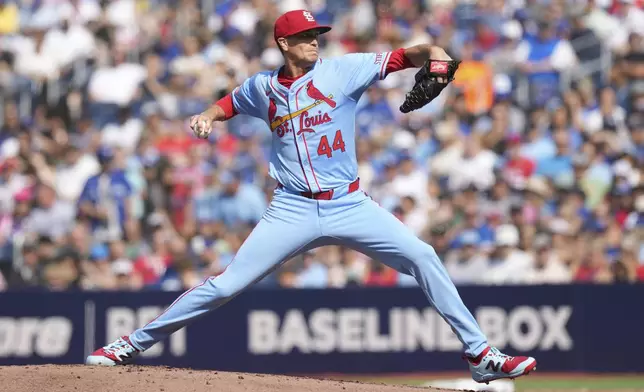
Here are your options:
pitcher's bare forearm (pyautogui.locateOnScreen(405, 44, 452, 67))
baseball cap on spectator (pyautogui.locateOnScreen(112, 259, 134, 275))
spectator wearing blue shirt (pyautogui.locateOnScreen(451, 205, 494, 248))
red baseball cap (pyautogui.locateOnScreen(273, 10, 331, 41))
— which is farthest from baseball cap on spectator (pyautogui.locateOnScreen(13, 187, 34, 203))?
pitcher's bare forearm (pyautogui.locateOnScreen(405, 44, 452, 67))

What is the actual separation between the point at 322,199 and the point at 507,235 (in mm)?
6742

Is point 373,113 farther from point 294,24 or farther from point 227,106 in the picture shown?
point 294,24

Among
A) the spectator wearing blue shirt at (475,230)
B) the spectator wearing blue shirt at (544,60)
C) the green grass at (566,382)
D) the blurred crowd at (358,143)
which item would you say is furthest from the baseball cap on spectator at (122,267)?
the spectator wearing blue shirt at (544,60)

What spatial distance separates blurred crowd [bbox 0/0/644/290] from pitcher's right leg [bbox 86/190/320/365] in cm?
600

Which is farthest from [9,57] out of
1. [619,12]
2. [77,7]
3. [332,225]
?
[332,225]

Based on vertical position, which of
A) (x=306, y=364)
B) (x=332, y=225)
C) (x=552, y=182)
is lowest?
(x=306, y=364)

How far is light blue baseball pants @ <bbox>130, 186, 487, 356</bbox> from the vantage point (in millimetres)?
7309

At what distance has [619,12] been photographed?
17.0 meters

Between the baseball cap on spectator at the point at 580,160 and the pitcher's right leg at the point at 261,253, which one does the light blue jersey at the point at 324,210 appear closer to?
the pitcher's right leg at the point at 261,253

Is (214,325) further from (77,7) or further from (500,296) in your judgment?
(77,7)

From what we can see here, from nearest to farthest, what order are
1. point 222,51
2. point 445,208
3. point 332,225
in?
point 332,225 → point 445,208 → point 222,51

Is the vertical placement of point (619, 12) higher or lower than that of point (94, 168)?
higher

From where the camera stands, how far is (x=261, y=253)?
7.31m

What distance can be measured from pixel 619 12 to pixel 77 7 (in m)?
7.73
